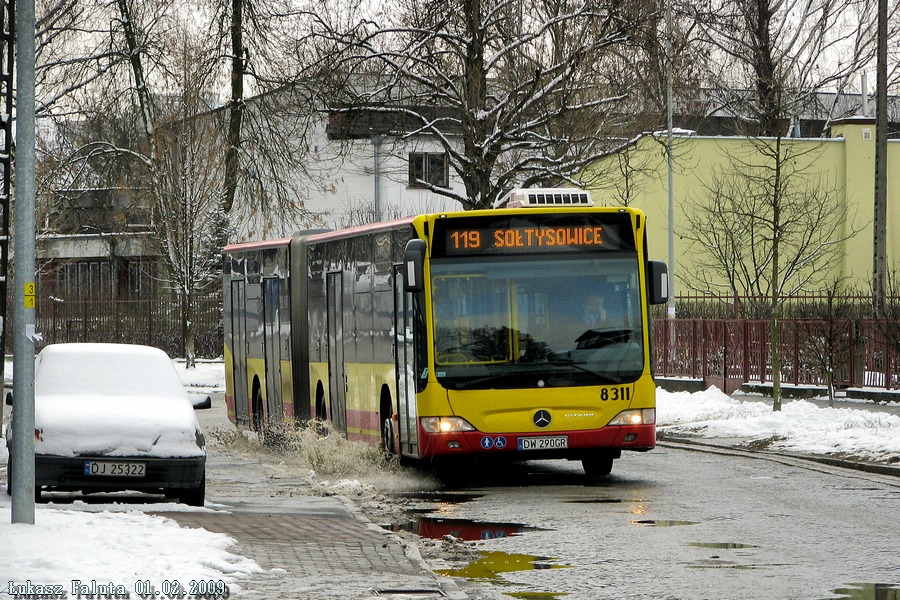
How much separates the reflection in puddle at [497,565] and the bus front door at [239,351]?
14879 millimetres

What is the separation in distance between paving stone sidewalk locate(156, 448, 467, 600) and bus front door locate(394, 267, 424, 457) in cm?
134

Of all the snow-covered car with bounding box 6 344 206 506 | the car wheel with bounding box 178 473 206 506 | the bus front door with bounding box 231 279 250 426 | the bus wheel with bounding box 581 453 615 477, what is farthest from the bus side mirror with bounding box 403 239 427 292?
the bus front door with bounding box 231 279 250 426

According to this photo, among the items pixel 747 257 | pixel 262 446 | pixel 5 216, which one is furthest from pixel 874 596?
pixel 747 257

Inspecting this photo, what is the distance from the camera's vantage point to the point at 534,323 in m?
16.5

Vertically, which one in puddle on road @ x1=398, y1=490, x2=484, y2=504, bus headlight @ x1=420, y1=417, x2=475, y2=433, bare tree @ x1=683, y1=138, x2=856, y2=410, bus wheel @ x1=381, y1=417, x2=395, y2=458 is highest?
bare tree @ x1=683, y1=138, x2=856, y2=410

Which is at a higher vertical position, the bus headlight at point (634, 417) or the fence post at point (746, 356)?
the fence post at point (746, 356)

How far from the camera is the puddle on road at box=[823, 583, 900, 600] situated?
919cm

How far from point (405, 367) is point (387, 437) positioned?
4.27 feet

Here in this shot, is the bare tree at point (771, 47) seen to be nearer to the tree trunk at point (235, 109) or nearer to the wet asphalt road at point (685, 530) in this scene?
the tree trunk at point (235, 109)

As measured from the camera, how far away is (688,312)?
34406 mm

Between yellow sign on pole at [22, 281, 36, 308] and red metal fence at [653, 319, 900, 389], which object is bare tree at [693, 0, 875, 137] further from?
yellow sign on pole at [22, 281, 36, 308]

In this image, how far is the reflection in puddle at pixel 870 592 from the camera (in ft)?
30.1

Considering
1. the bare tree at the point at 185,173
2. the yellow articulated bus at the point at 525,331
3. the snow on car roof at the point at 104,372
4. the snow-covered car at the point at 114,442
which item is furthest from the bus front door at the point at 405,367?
the bare tree at the point at 185,173

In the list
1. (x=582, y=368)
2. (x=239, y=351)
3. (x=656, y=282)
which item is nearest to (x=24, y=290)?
(x=582, y=368)
